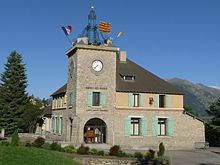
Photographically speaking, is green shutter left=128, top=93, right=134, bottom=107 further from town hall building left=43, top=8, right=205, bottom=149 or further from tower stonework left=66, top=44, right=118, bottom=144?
tower stonework left=66, top=44, right=118, bottom=144

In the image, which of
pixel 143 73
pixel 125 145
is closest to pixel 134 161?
pixel 125 145

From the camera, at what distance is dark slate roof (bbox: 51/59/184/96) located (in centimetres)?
3816

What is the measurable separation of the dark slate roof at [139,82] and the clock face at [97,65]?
2920 millimetres

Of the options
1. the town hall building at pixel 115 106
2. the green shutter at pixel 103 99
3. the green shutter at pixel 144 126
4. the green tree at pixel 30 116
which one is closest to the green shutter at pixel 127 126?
the town hall building at pixel 115 106

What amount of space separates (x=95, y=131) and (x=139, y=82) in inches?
298

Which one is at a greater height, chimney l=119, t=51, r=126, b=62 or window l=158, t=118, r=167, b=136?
chimney l=119, t=51, r=126, b=62

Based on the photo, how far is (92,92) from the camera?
36.4 metres

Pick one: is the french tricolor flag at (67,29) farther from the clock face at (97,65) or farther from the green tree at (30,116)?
the green tree at (30,116)

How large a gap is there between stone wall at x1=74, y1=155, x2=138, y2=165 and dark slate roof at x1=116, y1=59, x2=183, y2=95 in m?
13.5

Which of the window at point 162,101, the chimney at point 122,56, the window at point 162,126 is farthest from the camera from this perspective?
the chimney at point 122,56

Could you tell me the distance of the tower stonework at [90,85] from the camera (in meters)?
35.8

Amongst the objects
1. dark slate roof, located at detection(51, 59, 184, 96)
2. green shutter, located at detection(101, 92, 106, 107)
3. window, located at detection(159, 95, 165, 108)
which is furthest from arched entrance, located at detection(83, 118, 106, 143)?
window, located at detection(159, 95, 165, 108)

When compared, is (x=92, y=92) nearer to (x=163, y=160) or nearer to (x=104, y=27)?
(x=104, y=27)

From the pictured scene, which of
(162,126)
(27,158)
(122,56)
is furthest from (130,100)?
(27,158)
